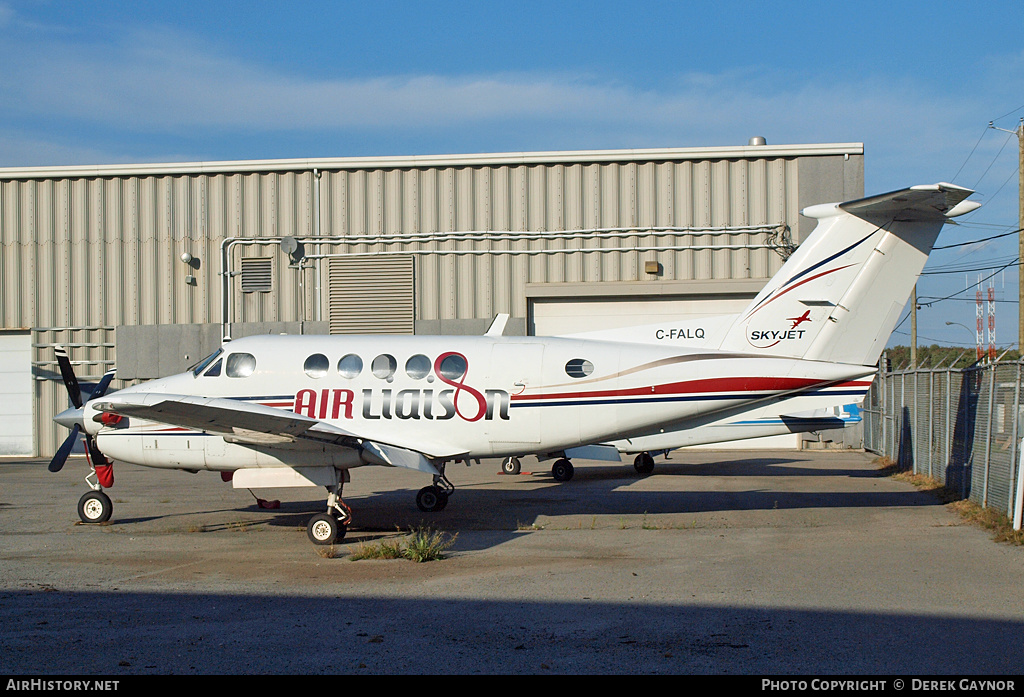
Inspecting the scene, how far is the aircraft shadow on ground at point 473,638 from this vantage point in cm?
592

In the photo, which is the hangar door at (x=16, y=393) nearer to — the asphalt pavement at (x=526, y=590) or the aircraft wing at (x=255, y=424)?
the asphalt pavement at (x=526, y=590)

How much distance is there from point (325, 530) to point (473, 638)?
4.62 m

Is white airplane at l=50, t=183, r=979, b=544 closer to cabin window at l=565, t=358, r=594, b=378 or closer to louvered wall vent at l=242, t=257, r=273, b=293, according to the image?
cabin window at l=565, t=358, r=594, b=378

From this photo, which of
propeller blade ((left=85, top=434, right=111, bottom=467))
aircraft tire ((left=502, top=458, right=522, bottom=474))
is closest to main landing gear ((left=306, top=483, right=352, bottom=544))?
propeller blade ((left=85, top=434, right=111, bottom=467))

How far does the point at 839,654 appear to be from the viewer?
613cm

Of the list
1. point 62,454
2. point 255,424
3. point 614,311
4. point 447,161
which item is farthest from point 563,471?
point 447,161

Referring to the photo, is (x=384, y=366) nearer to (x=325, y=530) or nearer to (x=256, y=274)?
(x=325, y=530)

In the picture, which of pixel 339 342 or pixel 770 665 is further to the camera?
pixel 339 342

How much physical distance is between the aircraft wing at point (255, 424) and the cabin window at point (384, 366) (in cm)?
97

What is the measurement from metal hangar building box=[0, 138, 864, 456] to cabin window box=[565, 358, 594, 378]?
13.3m

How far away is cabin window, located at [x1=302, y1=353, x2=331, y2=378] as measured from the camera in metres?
12.0

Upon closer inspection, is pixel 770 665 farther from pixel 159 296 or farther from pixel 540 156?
pixel 159 296
